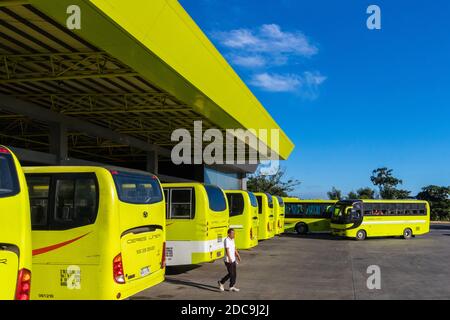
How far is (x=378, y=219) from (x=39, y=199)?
23594mm

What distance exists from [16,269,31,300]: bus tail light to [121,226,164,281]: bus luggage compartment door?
2286 millimetres

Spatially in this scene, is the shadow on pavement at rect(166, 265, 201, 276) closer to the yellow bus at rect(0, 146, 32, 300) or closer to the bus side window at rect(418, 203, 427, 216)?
the yellow bus at rect(0, 146, 32, 300)

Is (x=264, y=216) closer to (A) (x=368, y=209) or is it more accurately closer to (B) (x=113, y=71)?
(A) (x=368, y=209)

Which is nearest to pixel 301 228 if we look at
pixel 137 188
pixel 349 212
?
pixel 349 212

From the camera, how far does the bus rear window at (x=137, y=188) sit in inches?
311

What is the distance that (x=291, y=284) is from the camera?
12.3 metres

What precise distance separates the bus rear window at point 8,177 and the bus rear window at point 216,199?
26.3 ft

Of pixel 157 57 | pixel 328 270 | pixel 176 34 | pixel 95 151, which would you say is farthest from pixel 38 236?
pixel 95 151

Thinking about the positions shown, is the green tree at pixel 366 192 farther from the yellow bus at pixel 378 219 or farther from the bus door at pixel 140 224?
the bus door at pixel 140 224

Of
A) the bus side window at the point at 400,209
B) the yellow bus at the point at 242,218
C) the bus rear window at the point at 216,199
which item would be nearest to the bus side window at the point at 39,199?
the bus rear window at the point at 216,199

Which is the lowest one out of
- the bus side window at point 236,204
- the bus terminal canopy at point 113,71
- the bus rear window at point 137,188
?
the bus side window at point 236,204
